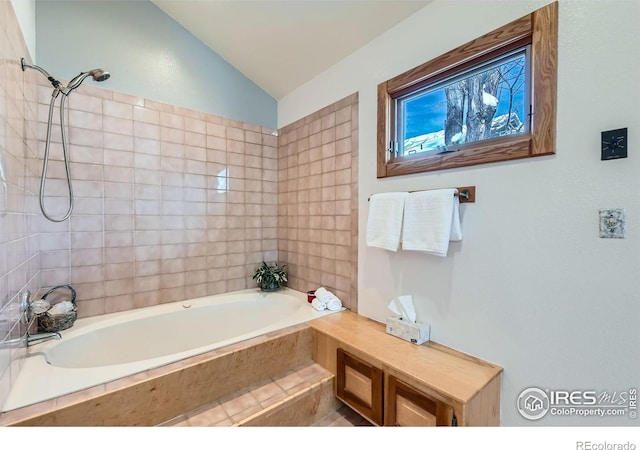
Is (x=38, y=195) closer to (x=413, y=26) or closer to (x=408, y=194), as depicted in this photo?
(x=408, y=194)

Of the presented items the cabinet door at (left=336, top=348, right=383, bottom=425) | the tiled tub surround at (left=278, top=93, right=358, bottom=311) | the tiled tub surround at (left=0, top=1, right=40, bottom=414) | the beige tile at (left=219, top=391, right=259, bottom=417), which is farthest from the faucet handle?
the tiled tub surround at (left=278, top=93, right=358, bottom=311)

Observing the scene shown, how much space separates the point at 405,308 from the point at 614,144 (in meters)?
1.29

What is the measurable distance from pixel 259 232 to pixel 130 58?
1799mm

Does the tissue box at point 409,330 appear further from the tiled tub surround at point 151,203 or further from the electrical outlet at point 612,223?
the tiled tub surround at point 151,203

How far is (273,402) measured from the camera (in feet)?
5.07

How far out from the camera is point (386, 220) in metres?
1.87

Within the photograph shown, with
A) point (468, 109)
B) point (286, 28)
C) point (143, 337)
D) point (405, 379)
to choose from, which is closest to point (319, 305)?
point (405, 379)

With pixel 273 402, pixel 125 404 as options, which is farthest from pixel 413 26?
pixel 125 404

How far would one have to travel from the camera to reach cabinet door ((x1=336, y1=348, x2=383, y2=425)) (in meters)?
1.55

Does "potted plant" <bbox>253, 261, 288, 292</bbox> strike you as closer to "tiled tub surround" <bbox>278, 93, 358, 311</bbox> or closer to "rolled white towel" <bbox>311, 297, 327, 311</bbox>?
"tiled tub surround" <bbox>278, 93, 358, 311</bbox>

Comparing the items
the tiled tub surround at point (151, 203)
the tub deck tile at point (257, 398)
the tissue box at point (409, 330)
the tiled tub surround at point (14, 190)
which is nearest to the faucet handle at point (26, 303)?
the tiled tub surround at point (14, 190)

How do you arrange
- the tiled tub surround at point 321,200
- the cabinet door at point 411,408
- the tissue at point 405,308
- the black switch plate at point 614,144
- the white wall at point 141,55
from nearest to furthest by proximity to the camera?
the black switch plate at point 614,144 < the cabinet door at point 411,408 < the tissue at point 405,308 < the white wall at point 141,55 < the tiled tub surround at point 321,200

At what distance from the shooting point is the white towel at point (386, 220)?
181cm

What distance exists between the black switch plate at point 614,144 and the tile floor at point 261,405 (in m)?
1.83
